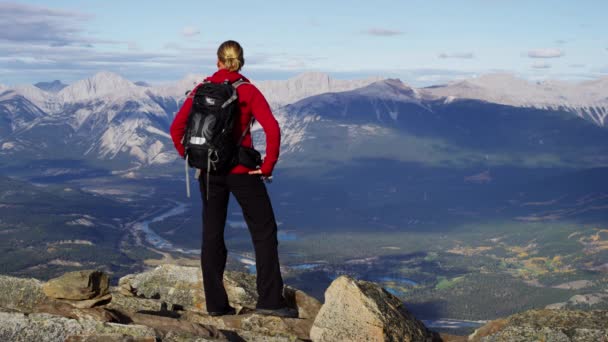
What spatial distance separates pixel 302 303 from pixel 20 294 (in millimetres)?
7541

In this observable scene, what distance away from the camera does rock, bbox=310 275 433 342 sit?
18.1m

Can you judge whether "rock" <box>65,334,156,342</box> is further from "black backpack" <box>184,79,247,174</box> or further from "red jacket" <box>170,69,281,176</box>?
"red jacket" <box>170,69,281,176</box>

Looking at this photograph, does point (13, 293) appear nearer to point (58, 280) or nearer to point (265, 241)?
point (58, 280)

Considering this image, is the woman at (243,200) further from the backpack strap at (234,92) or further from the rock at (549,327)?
the rock at (549,327)

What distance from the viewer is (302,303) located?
2192 centimetres

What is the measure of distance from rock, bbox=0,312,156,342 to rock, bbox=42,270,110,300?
3.63 m

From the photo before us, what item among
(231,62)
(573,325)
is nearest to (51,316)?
(231,62)

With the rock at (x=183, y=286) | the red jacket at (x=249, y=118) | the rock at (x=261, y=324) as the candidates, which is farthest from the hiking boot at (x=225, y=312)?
the red jacket at (x=249, y=118)

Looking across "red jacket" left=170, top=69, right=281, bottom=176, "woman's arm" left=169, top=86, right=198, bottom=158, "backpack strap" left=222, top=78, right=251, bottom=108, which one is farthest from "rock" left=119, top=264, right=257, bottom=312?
"backpack strap" left=222, top=78, right=251, bottom=108

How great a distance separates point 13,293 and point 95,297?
7.49 feet

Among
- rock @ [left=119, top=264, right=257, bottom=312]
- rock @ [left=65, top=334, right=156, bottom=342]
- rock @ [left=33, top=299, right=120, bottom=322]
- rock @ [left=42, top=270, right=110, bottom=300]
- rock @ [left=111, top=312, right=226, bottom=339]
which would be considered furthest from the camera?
rock @ [left=119, top=264, right=257, bottom=312]

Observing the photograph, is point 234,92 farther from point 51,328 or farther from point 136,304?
point 136,304

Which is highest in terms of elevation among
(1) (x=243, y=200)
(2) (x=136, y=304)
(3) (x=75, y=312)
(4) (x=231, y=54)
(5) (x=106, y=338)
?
(4) (x=231, y=54)

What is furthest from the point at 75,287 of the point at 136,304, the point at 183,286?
the point at 183,286
